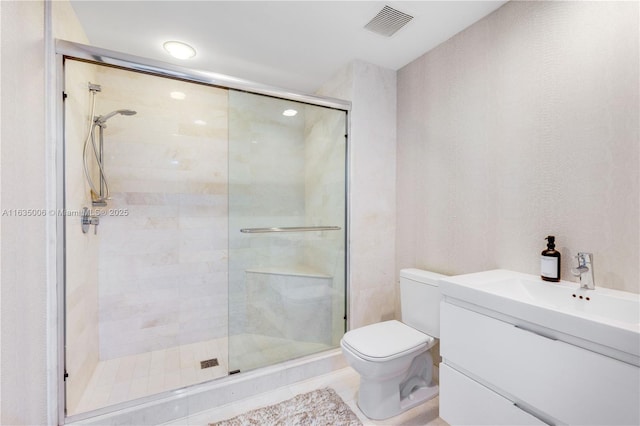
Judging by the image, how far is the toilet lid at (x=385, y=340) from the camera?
152cm

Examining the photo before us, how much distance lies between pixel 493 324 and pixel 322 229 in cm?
124

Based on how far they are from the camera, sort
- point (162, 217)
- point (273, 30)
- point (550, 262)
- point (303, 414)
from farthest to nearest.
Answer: point (162, 217) < point (273, 30) < point (303, 414) < point (550, 262)

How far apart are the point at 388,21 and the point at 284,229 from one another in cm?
144

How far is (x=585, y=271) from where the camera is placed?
115 centimetres

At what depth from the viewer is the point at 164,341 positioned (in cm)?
235

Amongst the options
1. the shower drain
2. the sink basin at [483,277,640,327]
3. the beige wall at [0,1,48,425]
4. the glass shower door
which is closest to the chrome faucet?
the sink basin at [483,277,640,327]

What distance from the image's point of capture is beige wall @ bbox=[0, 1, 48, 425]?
0.98m

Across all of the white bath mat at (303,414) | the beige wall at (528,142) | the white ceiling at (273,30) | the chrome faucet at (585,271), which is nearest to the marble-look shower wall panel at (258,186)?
the white ceiling at (273,30)

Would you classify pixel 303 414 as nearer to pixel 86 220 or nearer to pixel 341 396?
pixel 341 396

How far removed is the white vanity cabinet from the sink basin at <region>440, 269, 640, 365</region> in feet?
0.10

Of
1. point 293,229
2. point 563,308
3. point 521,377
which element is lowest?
point 521,377

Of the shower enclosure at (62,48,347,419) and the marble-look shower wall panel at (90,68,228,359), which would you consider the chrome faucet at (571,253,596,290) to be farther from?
the marble-look shower wall panel at (90,68,228,359)

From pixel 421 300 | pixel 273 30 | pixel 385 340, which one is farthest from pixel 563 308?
pixel 273 30

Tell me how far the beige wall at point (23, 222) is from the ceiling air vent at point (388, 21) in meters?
1.63
